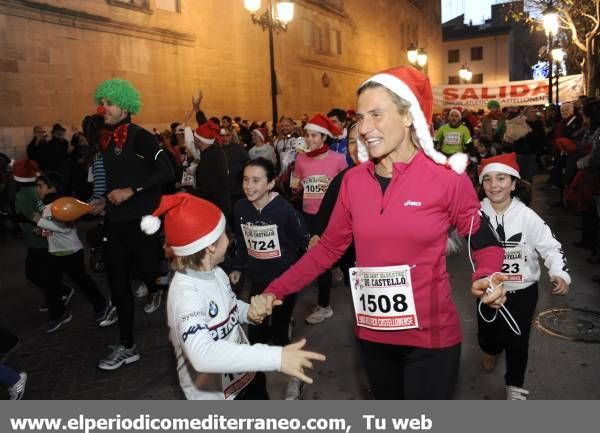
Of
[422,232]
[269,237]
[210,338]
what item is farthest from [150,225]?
[269,237]

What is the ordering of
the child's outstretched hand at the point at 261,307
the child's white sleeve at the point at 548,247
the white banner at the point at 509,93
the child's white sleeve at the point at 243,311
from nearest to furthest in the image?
the child's outstretched hand at the point at 261,307 < the child's white sleeve at the point at 243,311 < the child's white sleeve at the point at 548,247 < the white banner at the point at 509,93

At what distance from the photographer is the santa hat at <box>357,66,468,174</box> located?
241cm

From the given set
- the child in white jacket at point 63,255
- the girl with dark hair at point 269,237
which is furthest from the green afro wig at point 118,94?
the child in white jacket at point 63,255

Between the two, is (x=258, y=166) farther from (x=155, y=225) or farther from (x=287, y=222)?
(x=155, y=225)

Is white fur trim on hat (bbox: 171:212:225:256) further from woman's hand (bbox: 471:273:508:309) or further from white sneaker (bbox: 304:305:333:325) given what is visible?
white sneaker (bbox: 304:305:333:325)

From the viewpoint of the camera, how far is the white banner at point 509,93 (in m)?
23.0

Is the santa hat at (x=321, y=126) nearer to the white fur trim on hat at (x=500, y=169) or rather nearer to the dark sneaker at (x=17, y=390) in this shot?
the white fur trim on hat at (x=500, y=169)

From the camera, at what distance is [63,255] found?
5727 mm

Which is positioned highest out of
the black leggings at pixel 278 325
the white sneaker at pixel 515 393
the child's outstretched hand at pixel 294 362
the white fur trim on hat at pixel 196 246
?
the white fur trim on hat at pixel 196 246

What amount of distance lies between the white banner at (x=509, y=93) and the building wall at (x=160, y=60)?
6.34 metres

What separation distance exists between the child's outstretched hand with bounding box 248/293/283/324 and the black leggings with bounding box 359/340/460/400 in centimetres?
49

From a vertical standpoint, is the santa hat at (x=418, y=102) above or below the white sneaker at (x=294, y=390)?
above

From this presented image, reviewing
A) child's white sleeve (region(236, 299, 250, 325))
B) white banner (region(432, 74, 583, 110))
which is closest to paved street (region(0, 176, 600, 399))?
child's white sleeve (region(236, 299, 250, 325))

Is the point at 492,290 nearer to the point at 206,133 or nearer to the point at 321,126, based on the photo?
the point at 321,126
